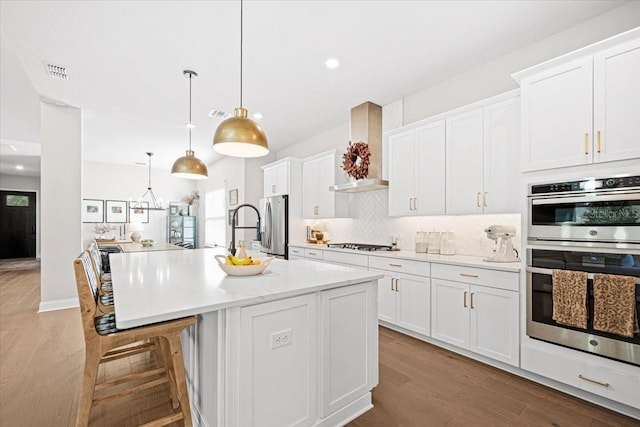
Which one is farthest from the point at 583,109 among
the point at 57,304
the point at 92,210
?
the point at 92,210

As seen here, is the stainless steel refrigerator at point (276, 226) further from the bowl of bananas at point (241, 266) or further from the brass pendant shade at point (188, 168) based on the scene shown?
the bowl of bananas at point (241, 266)

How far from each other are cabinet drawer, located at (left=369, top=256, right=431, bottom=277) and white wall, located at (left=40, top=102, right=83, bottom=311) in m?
4.23

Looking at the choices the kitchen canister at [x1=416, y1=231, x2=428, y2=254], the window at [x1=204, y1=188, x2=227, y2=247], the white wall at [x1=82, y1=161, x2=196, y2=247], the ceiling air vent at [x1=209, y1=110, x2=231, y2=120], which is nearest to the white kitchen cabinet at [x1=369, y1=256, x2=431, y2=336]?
the kitchen canister at [x1=416, y1=231, x2=428, y2=254]

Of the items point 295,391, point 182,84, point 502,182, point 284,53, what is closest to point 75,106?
point 182,84

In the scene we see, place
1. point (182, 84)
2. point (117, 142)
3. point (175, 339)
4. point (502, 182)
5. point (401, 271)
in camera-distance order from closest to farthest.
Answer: point (175, 339)
point (502, 182)
point (401, 271)
point (182, 84)
point (117, 142)

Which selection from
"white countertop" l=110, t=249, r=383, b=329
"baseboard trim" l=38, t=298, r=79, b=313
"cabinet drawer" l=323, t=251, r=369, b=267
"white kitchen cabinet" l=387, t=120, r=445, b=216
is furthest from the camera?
"baseboard trim" l=38, t=298, r=79, b=313

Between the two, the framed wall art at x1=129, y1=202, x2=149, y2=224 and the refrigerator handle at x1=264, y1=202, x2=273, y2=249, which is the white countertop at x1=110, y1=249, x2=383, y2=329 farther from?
the framed wall art at x1=129, y1=202, x2=149, y2=224

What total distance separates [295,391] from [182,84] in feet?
11.3

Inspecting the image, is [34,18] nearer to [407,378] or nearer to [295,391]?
[295,391]

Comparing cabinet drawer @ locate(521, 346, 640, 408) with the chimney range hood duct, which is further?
the chimney range hood duct

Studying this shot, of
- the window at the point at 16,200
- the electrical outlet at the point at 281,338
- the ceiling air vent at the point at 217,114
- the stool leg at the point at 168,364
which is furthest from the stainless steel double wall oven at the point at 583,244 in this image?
the window at the point at 16,200

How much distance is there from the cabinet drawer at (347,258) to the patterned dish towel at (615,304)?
2.11 meters

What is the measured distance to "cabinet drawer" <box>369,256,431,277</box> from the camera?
119 inches

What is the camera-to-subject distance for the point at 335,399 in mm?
1782
